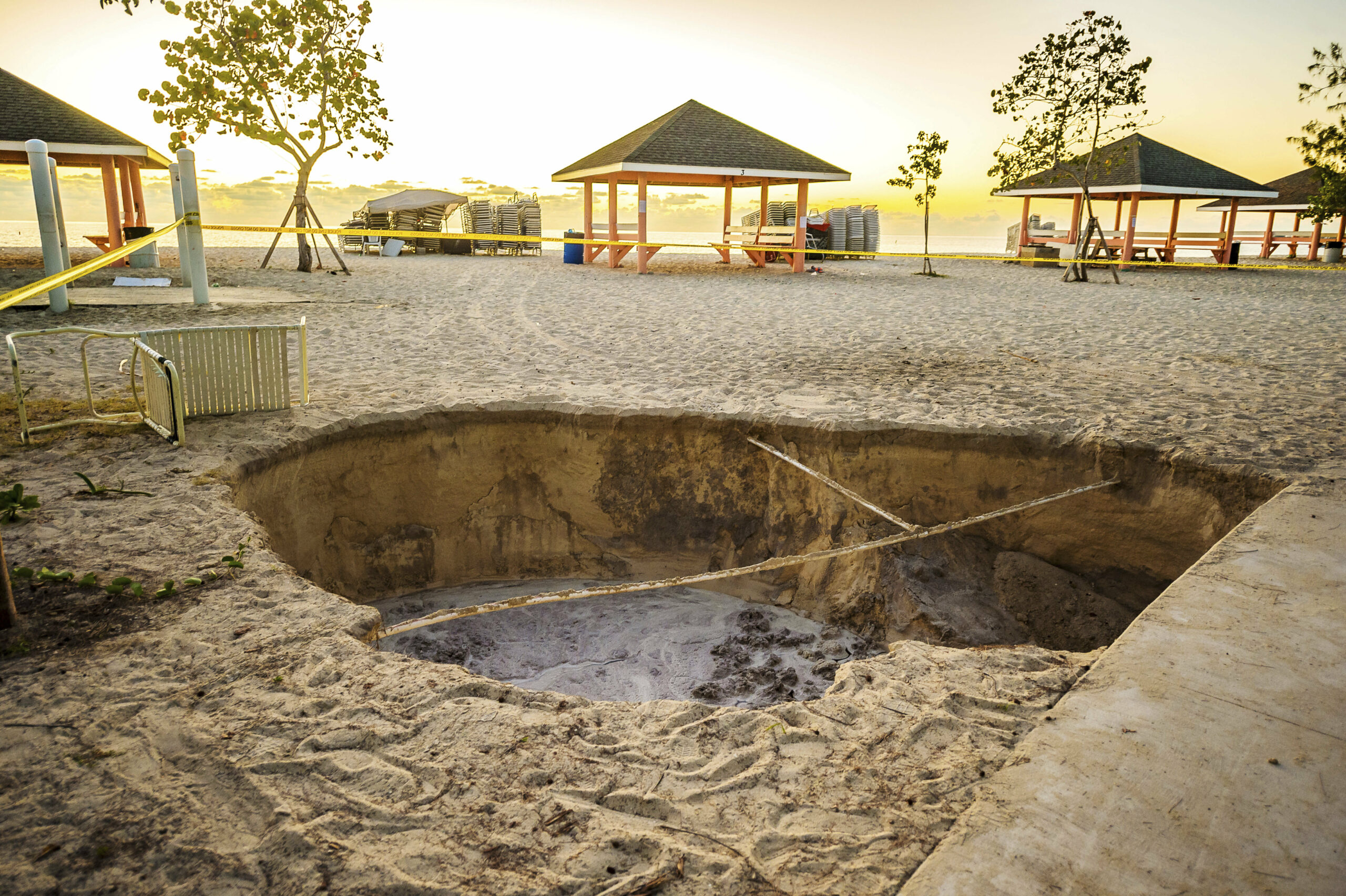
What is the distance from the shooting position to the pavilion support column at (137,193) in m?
20.7

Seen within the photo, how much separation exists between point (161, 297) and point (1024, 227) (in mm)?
26539

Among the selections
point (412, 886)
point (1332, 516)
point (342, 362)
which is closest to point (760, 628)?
point (1332, 516)

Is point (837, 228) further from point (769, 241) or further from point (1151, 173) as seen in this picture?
point (1151, 173)

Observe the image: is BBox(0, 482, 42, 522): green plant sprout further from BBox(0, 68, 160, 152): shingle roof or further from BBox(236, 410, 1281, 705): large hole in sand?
BBox(0, 68, 160, 152): shingle roof

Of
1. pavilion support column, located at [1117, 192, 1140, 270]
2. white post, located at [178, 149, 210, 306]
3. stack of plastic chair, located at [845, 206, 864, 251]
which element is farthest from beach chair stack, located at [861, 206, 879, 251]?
white post, located at [178, 149, 210, 306]

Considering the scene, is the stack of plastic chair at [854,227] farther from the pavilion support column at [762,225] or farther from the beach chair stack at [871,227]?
the pavilion support column at [762,225]

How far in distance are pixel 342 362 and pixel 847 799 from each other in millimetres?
7475

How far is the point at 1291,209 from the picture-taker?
3106 centimetres

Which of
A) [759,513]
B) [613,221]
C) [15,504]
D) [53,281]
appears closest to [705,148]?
[613,221]

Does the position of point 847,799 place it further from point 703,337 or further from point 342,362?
point 703,337

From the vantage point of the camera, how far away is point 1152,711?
2.77 metres

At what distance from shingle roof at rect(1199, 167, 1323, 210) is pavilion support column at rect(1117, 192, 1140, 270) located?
684cm

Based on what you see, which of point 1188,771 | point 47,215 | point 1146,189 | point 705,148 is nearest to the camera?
point 1188,771

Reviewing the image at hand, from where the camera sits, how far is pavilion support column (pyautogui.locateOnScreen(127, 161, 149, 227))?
20688 millimetres
